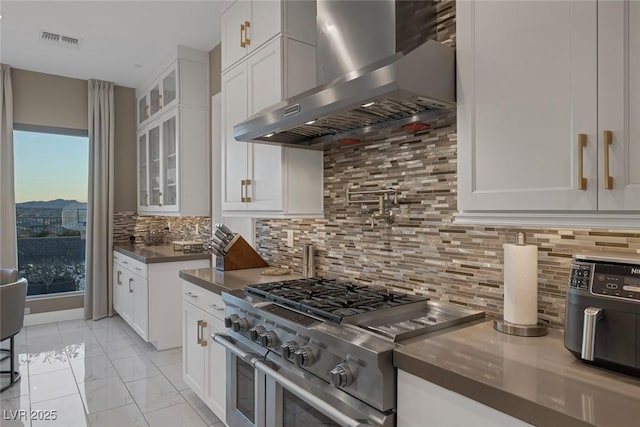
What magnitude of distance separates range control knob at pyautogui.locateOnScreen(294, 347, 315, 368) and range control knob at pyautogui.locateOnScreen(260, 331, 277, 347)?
8.8 inches

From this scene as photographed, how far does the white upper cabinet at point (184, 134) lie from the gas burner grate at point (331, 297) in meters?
2.33

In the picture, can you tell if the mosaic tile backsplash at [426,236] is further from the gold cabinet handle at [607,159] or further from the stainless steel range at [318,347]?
the gold cabinet handle at [607,159]

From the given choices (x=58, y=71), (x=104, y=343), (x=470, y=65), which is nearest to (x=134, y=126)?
(x=58, y=71)

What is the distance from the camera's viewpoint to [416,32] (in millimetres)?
1768

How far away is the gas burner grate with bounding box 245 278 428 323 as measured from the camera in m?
1.56

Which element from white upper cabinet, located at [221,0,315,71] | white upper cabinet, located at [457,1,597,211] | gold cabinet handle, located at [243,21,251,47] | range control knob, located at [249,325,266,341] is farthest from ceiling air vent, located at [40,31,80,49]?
white upper cabinet, located at [457,1,597,211]

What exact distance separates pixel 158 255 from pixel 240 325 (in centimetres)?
225

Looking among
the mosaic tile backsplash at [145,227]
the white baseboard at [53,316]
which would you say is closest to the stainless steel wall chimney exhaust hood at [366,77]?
the mosaic tile backsplash at [145,227]

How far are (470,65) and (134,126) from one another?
4999mm

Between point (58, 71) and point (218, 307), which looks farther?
point (58, 71)

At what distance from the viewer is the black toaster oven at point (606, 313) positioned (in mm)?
971

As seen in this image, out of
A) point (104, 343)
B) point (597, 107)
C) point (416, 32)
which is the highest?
point (416, 32)

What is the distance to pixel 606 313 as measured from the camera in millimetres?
1006

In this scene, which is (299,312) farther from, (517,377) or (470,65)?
(470,65)
